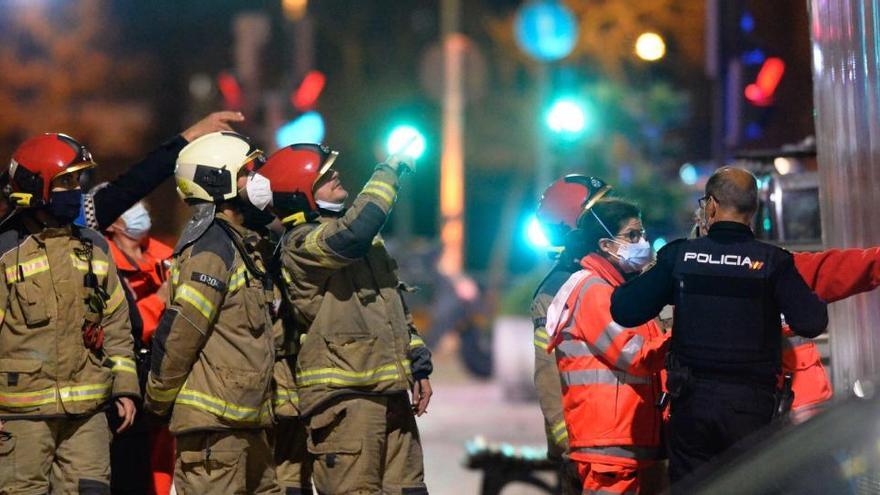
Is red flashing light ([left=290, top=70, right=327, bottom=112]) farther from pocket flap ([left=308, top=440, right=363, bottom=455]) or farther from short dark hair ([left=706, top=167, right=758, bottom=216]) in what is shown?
short dark hair ([left=706, top=167, right=758, bottom=216])

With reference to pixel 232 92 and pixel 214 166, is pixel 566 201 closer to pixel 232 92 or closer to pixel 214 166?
pixel 214 166

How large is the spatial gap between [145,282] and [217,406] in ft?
4.88

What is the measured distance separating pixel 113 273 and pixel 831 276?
3119 mm

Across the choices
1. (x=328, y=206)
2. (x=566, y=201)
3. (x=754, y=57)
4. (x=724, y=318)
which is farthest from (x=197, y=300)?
(x=754, y=57)

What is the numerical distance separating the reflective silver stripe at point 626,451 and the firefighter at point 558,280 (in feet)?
0.98

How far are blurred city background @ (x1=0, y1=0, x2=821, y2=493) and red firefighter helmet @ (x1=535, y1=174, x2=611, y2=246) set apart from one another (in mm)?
764

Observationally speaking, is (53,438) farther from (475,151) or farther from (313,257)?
(475,151)

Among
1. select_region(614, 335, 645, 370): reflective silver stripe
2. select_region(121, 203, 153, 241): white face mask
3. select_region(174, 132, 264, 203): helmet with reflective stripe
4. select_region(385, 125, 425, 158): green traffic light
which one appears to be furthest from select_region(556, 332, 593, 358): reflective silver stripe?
select_region(121, 203, 153, 241): white face mask

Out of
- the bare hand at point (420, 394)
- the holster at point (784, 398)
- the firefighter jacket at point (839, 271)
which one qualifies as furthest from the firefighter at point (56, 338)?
the firefighter jacket at point (839, 271)

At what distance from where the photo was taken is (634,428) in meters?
5.96

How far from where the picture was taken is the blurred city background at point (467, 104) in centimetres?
1092

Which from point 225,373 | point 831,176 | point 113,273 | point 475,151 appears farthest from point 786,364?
point 475,151

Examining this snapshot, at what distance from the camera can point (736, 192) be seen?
5484 mm

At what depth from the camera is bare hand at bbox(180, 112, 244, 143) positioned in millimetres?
7082
